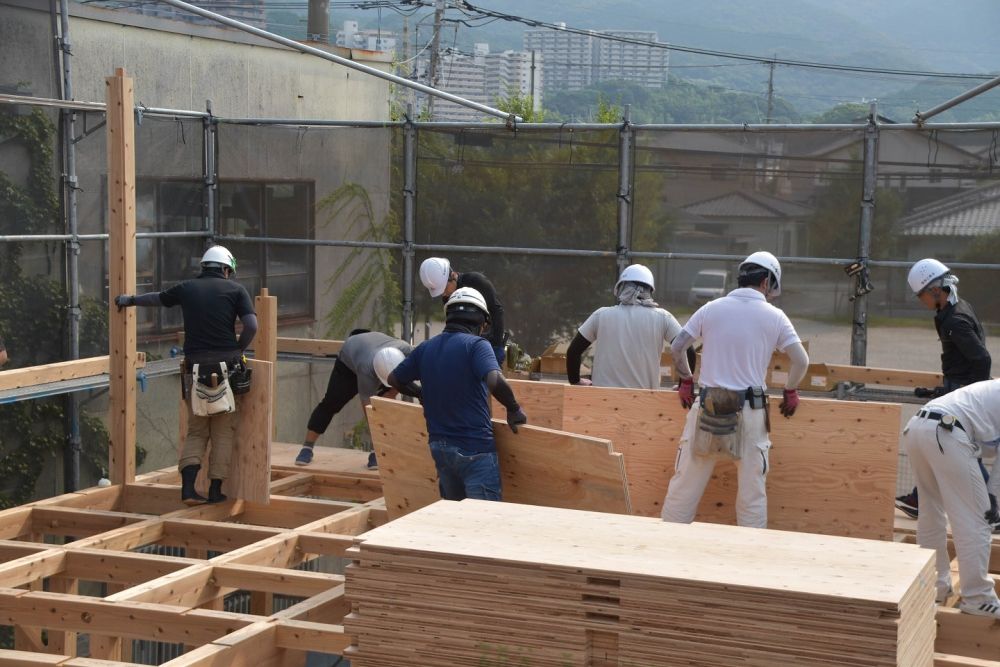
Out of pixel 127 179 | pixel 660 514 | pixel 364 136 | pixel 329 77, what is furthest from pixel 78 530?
pixel 329 77

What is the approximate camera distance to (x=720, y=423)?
733 centimetres

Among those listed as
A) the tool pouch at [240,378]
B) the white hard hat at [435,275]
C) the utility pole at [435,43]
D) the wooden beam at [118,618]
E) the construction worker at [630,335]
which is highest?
the utility pole at [435,43]

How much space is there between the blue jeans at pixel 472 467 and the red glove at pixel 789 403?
184cm

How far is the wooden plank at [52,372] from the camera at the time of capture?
955 cm

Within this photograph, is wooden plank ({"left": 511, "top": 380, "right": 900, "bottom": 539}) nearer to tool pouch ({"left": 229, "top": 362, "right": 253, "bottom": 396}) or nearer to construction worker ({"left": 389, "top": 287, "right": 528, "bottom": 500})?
construction worker ({"left": 389, "top": 287, "right": 528, "bottom": 500})

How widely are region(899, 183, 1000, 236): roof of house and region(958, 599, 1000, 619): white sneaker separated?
5.36 m

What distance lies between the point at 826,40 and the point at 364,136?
627 feet

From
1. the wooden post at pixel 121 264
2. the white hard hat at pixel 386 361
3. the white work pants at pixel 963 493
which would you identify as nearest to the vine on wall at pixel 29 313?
the wooden post at pixel 121 264

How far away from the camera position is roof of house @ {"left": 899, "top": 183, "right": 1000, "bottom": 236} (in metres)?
11.1

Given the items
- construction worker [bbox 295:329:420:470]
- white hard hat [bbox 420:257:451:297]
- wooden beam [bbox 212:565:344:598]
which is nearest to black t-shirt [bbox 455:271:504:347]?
white hard hat [bbox 420:257:451:297]

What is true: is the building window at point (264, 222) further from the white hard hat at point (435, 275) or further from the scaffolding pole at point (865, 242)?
the scaffolding pole at point (865, 242)

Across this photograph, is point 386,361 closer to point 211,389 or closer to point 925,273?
point 211,389

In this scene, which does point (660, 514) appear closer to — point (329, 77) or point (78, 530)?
point (78, 530)

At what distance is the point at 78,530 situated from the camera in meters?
9.08
